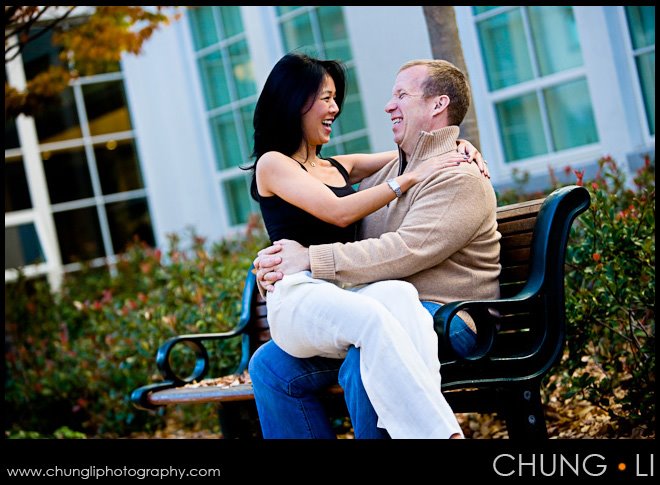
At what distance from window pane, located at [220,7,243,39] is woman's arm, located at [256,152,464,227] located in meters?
6.18

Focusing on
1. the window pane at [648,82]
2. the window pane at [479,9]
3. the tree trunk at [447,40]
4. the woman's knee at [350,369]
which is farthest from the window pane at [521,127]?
the woman's knee at [350,369]

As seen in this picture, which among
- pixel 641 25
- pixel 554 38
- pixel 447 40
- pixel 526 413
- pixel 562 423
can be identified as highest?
pixel 554 38

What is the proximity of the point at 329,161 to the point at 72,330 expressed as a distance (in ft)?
13.3

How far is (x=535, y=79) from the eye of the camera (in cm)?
673

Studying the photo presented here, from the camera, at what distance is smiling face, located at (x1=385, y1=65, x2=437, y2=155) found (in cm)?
328

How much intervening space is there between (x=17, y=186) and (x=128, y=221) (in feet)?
3.97

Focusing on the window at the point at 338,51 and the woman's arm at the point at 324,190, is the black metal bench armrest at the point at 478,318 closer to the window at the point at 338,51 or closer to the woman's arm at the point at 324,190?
the woman's arm at the point at 324,190

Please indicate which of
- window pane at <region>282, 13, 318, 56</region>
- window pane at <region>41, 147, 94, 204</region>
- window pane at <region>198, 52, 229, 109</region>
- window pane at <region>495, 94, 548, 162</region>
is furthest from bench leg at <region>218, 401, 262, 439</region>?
window pane at <region>41, 147, 94, 204</region>

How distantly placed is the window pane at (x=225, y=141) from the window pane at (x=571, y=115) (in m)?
3.64

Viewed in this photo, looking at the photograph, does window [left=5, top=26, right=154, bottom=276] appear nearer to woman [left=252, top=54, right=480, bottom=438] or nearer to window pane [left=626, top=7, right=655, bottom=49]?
window pane [left=626, top=7, right=655, bottom=49]

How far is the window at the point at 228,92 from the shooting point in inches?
364

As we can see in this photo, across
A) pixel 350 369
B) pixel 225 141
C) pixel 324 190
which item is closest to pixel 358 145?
pixel 225 141

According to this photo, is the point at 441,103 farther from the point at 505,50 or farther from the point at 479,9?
the point at 479,9
